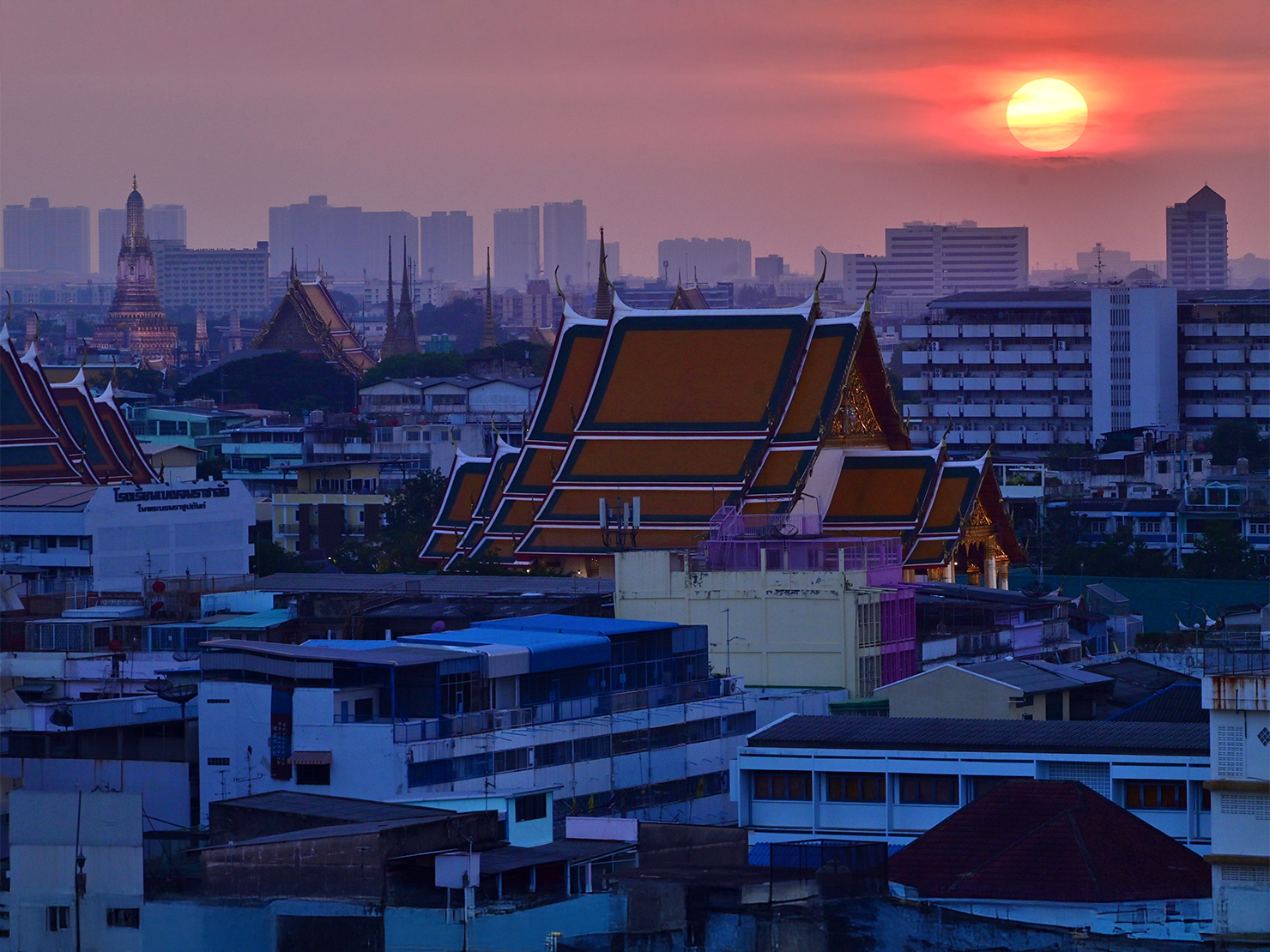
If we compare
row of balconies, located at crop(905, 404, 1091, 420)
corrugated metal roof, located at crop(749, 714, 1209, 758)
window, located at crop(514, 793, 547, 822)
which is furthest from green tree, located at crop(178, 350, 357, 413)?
window, located at crop(514, 793, 547, 822)

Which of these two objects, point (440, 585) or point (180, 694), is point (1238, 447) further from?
point (180, 694)

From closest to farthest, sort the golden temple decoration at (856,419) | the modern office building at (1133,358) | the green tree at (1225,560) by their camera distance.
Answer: the golden temple decoration at (856,419) → the green tree at (1225,560) → the modern office building at (1133,358)

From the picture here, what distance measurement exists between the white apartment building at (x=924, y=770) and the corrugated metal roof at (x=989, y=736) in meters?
0.02

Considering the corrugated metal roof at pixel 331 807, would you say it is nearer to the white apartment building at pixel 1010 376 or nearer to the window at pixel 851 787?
the window at pixel 851 787

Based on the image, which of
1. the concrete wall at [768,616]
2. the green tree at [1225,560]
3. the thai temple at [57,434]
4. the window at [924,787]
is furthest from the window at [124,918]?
the green tree at [1225,560]

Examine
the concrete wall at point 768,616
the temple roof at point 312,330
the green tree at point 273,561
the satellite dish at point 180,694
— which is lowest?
the satellite dish at point 180,694

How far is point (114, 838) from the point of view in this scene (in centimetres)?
2766

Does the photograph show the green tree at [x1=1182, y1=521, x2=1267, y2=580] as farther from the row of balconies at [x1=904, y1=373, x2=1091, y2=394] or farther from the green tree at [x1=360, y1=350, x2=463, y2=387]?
the green tree at [x1=360, y1=350, x2=463, y2=387]

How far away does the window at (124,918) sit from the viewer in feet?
88.4

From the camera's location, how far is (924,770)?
32.2m

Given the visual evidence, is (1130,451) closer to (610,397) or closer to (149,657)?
(610,397)

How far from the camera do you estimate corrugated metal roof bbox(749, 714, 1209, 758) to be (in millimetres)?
31688

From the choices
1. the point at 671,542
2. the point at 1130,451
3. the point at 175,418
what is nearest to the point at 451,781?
the point at 671,542

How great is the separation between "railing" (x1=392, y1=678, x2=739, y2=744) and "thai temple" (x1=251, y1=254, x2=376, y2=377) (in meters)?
132
